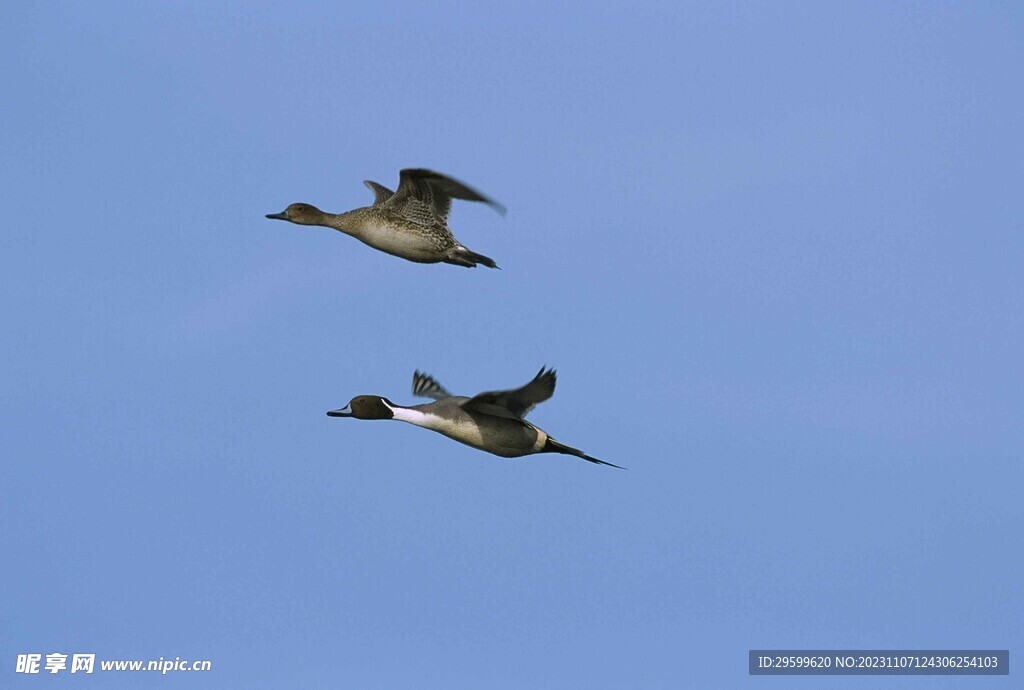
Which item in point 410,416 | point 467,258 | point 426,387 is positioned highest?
point 467,258

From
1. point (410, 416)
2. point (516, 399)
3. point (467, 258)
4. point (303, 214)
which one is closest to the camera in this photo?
point (516, 399)

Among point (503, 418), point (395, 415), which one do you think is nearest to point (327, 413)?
point (395, 415)

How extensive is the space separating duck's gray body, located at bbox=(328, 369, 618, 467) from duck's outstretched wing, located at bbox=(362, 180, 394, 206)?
3151 mm

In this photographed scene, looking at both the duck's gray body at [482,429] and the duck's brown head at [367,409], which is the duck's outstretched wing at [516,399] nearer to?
the duck's gray body at [482,429]

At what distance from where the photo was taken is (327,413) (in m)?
19.3

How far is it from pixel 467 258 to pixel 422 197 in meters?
0.79

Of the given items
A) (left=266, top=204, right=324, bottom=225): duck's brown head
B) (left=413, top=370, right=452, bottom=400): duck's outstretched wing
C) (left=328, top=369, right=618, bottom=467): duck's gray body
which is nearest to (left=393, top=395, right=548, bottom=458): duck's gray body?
(left=328, top=369, right=618, bottom=467): duck's gray body

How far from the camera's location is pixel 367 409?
19219 mm

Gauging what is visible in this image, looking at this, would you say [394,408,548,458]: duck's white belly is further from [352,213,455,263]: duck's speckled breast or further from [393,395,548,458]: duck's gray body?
[352,213,455,263]: duck's speckled breast

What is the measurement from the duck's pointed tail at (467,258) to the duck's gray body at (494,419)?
1779 mm

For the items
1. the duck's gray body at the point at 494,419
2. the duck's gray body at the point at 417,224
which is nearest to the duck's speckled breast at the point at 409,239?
the duck's gray body at the point at 417,224

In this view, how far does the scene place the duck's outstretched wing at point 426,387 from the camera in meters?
20.5

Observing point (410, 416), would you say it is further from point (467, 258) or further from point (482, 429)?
point (467, 258)

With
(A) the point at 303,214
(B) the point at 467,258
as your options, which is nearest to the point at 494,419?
(B) the point at 467,258
